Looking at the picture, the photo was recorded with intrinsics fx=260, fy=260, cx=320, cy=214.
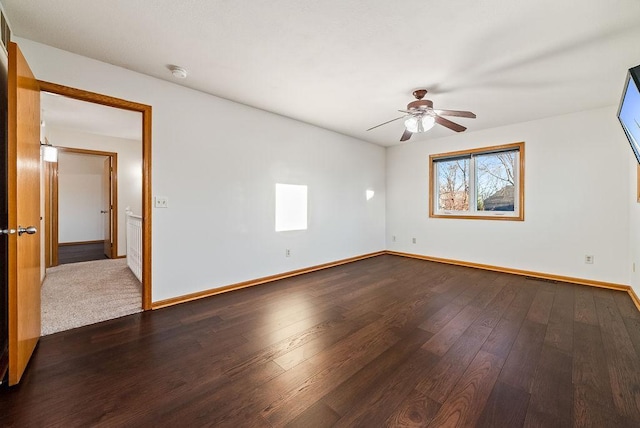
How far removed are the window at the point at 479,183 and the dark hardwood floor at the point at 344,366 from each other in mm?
1864

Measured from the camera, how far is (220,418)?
135 centimetres

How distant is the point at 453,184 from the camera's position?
5.06 metres

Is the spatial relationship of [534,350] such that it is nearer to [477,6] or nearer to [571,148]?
[477,6]

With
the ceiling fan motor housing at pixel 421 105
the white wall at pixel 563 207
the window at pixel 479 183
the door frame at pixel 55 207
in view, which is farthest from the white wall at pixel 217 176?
the door frame at pixel 55 207

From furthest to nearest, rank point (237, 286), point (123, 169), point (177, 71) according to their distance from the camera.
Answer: point (123, 169) < point (237, 286) < point (177, 71)

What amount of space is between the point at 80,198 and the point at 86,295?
590 centimetres

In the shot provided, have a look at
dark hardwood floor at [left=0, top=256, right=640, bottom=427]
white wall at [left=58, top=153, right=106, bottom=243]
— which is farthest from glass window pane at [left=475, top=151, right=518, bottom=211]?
white wall at [left=58, top=153, right=106, bottom=243]

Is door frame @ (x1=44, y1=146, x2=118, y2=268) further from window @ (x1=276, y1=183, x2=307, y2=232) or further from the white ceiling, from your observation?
window @ (x1=276, y1=183, x2=307, y2=232)

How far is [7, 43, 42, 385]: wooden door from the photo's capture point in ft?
5.06

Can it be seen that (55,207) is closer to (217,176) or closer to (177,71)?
(217,176)

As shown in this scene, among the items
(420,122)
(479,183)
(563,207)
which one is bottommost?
(563,207)

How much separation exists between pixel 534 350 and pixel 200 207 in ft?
11.3

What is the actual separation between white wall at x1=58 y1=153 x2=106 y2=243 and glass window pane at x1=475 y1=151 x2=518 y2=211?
30.0ft

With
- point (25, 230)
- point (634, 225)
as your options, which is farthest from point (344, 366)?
point (634, 225)
